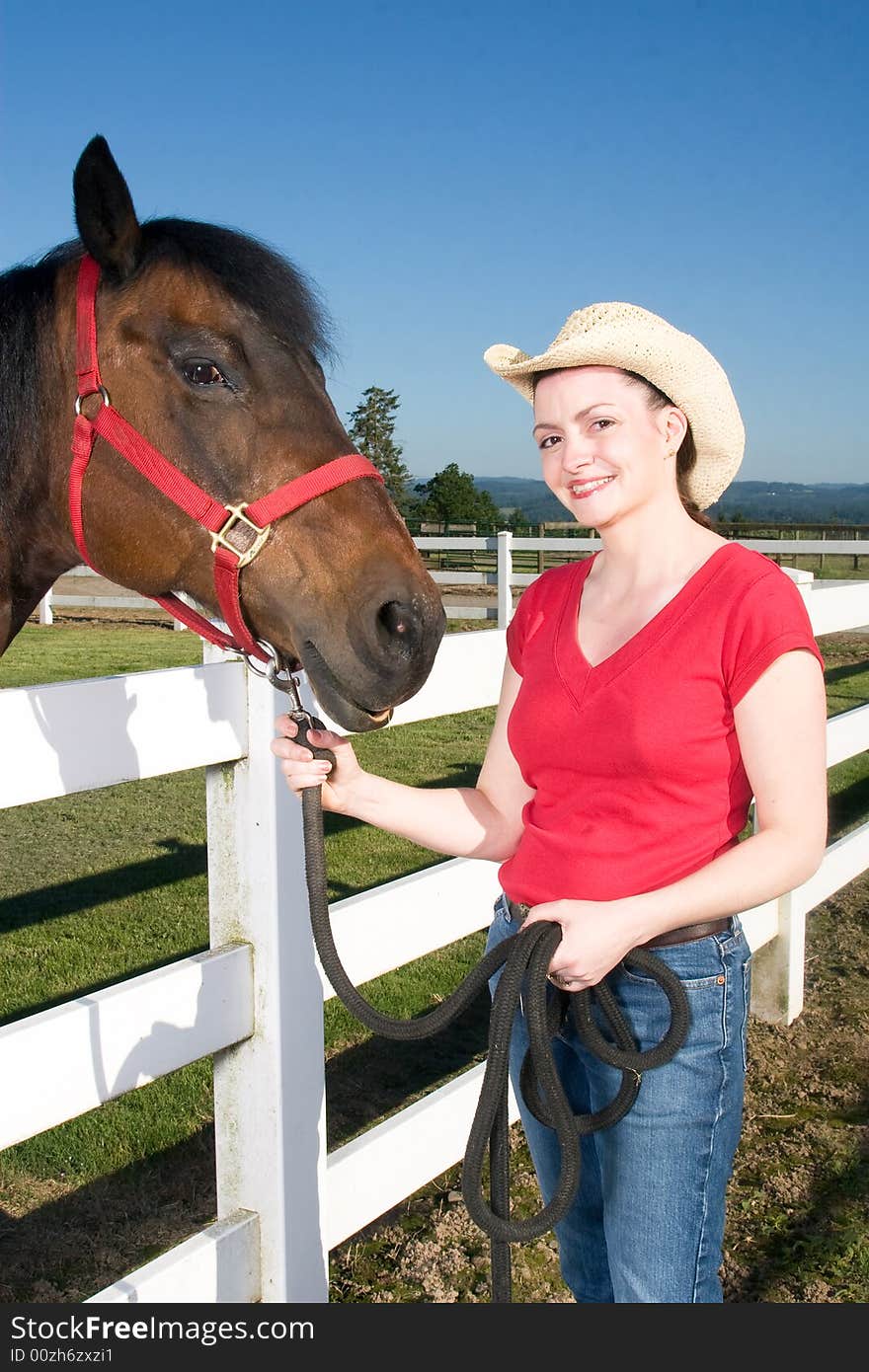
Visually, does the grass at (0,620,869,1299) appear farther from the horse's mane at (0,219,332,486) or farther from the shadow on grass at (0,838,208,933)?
the horse's mane at (0,219,332,486)

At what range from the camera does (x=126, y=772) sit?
1.96 meters

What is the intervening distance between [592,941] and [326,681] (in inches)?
22.1

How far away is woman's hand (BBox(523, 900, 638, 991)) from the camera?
147cm

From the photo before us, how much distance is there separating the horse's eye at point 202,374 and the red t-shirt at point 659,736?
72 centimetres

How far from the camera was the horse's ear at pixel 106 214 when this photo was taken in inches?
70.0

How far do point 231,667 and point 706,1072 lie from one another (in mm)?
1130

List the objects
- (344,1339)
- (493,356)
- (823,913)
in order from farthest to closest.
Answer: (823,913), (493,356), (344,1339)

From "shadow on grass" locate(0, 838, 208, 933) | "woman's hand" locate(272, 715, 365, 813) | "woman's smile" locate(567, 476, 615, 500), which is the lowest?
"shadow on grass" locate(0, 838, 208, 933)

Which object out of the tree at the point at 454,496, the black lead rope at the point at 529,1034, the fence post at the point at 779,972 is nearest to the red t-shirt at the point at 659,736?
the black lead rope at the point at 529,1034

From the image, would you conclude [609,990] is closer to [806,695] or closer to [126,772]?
[806,695]

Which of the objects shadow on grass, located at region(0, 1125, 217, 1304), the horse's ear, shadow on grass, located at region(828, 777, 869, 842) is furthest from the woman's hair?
shadow on grass, located at region(828, 777, 869, 842)

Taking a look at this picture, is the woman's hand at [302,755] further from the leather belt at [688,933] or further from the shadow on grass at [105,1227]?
the shadow on grass at [105,1227]

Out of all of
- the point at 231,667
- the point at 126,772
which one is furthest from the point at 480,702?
the point at 126,772

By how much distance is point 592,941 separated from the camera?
4.81 feet
